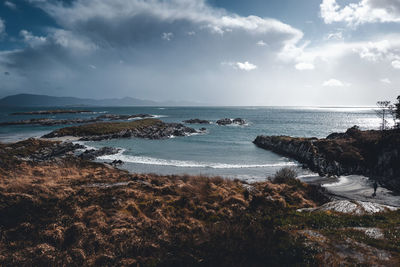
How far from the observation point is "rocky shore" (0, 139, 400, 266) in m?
6.99

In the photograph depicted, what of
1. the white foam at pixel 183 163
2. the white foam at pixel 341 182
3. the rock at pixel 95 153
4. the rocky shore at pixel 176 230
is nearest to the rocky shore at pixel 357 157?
the white foam at pixel 341 182

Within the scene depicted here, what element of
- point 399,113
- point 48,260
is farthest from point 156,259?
point 399,113

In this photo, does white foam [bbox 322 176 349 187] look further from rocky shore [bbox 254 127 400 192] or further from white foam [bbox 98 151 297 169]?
white foam [bbox 98 151 297 169]

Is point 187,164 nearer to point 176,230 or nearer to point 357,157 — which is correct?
point 176,230

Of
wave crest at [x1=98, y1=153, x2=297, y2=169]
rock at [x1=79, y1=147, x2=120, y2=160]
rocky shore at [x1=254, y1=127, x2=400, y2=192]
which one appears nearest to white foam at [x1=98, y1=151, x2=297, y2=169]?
wave crest at [x1=98, y1=153, x2=297, y2=169]

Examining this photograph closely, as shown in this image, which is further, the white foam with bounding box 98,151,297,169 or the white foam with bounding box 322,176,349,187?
the white foam with bounding box 98,151,297,169

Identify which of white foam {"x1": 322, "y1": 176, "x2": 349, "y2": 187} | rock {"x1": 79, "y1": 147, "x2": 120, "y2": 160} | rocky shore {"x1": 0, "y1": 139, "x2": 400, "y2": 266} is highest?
rocky shore {"x1": 0, "y1": 139, "x2": 400, "y2": 266}

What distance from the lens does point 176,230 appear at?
9883 mm

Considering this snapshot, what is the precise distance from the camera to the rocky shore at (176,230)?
699cm

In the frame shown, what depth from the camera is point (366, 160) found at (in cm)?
2803

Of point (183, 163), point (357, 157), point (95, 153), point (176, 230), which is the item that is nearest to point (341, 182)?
point (357, 157)

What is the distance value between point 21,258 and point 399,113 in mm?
58529

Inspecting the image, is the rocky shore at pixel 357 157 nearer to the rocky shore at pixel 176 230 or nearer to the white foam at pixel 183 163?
the white foam at pixel 183 163

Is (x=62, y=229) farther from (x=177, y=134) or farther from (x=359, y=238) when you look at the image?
(x=177, y=134)
